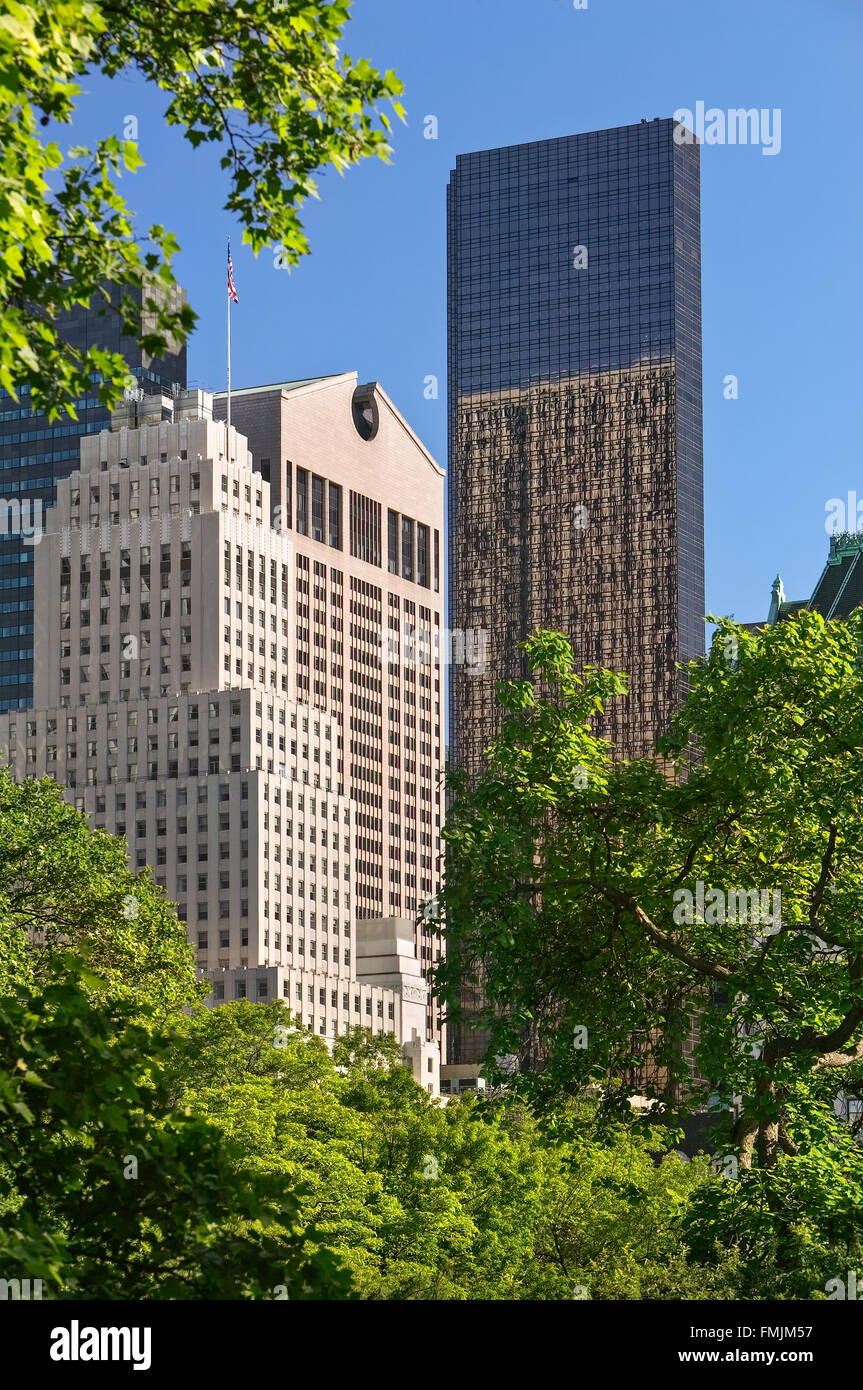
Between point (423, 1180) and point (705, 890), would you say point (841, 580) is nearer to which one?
point (423, 1180)

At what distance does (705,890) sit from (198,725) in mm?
157507

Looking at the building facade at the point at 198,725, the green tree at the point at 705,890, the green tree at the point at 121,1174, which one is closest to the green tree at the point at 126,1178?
the green tree at the point at 121,1174

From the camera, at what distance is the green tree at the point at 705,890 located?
97.2 ft

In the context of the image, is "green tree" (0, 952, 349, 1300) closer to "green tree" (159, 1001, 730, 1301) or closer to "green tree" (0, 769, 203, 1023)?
"green tree" (0, 769, 203, 1023)

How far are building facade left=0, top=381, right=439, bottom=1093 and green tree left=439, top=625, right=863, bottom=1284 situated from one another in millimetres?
146912

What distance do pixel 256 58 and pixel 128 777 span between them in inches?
6952

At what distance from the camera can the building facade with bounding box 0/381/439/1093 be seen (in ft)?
599

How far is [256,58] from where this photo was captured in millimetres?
15016

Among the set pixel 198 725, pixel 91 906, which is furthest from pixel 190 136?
pixel 198 725

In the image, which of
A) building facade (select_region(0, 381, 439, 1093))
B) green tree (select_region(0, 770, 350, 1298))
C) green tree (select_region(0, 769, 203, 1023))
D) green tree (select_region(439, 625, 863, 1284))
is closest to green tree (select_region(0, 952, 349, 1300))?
green tree (select_region(0, 770, 350, 1298))

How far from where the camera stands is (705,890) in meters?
31.3

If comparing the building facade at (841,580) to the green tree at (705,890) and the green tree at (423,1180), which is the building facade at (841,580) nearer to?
the green tree at (423,1180)

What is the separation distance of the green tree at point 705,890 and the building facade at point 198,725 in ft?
482
